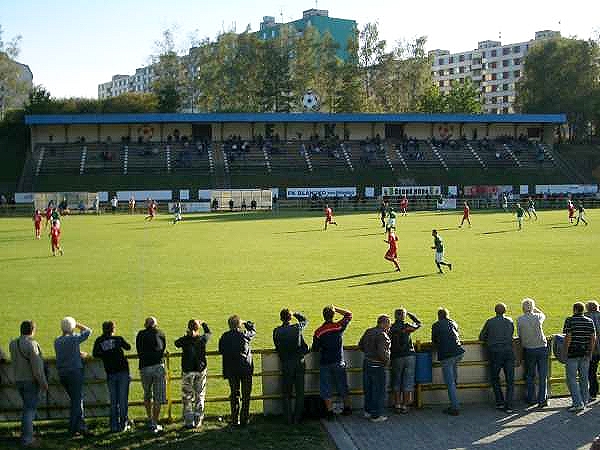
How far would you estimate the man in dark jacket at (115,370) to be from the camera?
985 cm

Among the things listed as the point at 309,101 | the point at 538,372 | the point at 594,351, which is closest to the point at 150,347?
the point at 538,372

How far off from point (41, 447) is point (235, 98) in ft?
298

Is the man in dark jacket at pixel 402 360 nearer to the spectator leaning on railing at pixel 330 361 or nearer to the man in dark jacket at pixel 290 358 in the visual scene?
the spectator leaning on railing at pixel 330 361

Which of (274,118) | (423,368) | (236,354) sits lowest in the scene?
(423,368)

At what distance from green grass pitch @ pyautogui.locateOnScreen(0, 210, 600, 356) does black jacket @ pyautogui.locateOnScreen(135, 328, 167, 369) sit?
445 centimetres

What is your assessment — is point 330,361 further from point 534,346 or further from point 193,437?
point 534,346

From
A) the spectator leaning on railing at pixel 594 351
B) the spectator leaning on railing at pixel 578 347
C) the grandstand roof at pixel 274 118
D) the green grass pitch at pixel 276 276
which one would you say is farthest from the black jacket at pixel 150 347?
the grandstand roof at pixel 274 118

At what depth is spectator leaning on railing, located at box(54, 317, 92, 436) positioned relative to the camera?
9773mm

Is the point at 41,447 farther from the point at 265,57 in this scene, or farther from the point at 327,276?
the point at 265,57

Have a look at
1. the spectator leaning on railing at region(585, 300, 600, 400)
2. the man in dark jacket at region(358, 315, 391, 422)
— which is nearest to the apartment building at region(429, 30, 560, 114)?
the spectator leaning on railing at region(585, 300, 600, 400)

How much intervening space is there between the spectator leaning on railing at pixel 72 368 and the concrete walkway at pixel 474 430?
3.49 m

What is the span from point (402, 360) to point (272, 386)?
1.98m

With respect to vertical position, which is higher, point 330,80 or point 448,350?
point 330,80

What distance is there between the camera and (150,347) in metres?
9.93
